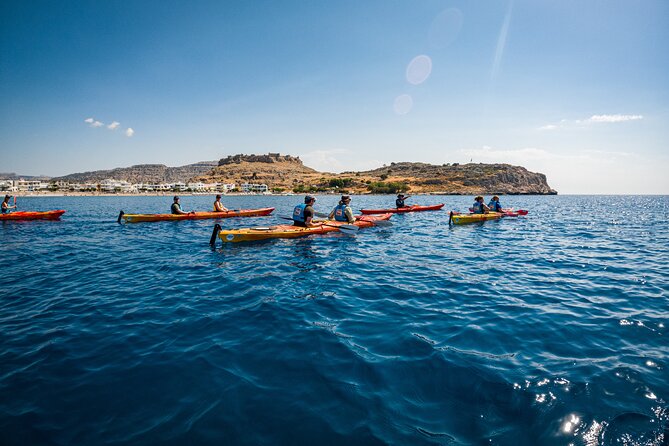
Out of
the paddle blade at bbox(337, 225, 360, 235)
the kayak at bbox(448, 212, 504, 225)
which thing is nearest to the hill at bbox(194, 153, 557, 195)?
the kayak at bbox(448, 212, 504, 225)

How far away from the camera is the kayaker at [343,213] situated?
18.2 meters

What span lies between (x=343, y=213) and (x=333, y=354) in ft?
44.4

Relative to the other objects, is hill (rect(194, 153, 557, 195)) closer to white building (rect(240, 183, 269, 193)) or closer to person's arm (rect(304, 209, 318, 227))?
white building (rect(240, 183, 269, 193))

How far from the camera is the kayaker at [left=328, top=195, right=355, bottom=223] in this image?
719 inches

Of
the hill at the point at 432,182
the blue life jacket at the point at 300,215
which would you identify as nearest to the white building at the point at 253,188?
the hill at the point at 432,182

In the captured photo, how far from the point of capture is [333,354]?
17.7 feet

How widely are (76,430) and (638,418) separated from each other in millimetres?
6670

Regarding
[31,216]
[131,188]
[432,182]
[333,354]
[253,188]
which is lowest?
[333,354]

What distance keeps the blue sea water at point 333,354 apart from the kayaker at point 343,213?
6785 mm

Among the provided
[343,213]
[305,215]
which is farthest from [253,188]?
[305,215]

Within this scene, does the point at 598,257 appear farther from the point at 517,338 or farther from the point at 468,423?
the point at 468,423

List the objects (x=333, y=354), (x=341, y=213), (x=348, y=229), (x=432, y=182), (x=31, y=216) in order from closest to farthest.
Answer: (x=333, y=354), (x=348, y=229), (x=341, y=213), (x=31, y=216), (x=432, y=182)

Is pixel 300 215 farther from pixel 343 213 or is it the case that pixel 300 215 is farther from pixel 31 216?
pixel 31 216

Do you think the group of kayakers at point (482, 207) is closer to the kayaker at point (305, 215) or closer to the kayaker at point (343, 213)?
the kayaker at point (343, 213)
